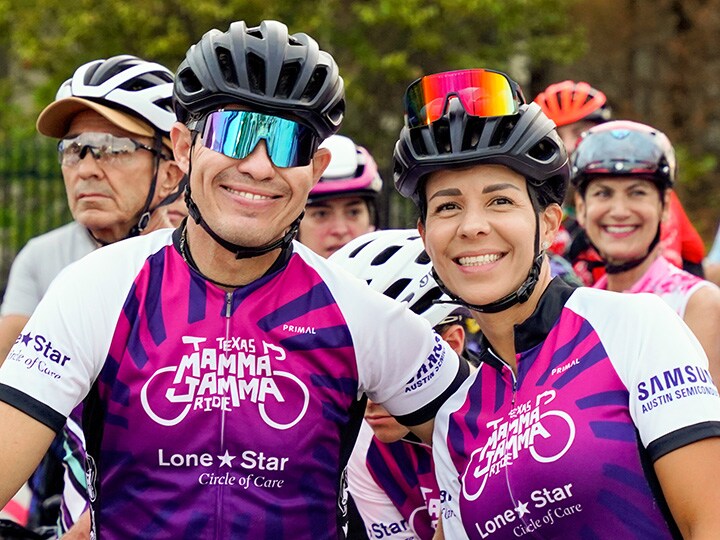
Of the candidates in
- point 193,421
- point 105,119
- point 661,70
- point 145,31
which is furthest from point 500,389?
point 661,70

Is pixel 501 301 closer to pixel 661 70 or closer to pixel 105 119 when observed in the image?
pixel 105 119

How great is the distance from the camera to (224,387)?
11.6 ft

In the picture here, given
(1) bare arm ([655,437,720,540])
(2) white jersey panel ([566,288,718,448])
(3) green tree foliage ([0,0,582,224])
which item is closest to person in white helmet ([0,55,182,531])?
(2) white jersey panel ([566,288,718,448])

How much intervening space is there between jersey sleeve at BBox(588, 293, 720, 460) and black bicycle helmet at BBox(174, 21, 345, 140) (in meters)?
→ 1.18

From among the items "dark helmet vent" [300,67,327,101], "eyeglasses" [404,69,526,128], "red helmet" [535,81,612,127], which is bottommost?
"eyeglasses" [404,69,526,128]

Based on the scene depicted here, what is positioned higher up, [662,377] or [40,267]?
[40,267]

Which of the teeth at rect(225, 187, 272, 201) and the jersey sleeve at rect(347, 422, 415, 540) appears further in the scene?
the jersey sleeve at rect(347, 422, 415, 540)

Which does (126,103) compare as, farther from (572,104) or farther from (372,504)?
(572,104)

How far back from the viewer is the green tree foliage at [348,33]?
16.7m

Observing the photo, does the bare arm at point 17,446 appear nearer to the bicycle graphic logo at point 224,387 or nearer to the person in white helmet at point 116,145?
the bicycle graphic logo at point 224,387

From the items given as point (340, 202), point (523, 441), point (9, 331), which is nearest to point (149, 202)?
point (9, 331)

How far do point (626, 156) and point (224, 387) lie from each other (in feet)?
10.9

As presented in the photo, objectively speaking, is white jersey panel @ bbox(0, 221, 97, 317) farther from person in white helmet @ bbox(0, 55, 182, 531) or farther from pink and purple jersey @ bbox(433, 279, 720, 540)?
pink and purple jersey @ bbox(433, 279, 720, 540)

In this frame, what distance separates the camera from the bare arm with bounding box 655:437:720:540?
3.16m
